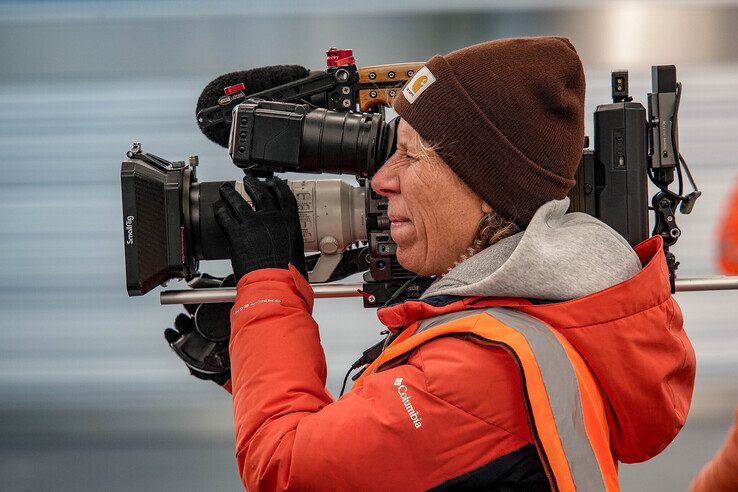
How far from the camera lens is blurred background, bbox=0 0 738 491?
2703 mm

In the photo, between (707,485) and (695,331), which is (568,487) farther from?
(695,331)

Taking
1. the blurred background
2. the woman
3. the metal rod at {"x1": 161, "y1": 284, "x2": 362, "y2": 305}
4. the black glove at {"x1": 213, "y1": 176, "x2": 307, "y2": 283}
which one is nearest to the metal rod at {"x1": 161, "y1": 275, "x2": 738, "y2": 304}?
the metal rod at {"x1": 161, "y1": 284, "x2": 362, "y2": 305}

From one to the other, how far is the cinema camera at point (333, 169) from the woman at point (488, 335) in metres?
0.17

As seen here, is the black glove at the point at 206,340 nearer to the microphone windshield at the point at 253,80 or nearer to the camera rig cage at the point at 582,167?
the camera rig cage at the point at 582,167

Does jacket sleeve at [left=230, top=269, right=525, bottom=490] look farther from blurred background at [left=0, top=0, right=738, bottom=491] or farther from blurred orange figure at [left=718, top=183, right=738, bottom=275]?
blurred background at [left=0, top=0, right=738, bottom=491]

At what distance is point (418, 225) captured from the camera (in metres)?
1.31

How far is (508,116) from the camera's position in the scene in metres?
1.19

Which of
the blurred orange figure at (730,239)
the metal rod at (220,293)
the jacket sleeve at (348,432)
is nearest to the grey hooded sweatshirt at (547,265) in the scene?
the jacket sleeve at (348,432)

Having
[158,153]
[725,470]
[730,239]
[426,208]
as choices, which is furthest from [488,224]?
[158,153]

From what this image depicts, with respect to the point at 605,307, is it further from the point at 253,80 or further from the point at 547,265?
the point at 253,80

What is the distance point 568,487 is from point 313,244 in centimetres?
72

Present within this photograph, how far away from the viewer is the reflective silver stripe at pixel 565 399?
1.00 m

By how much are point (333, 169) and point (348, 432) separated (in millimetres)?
542

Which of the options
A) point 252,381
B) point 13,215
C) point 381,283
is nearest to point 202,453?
point 13,215
